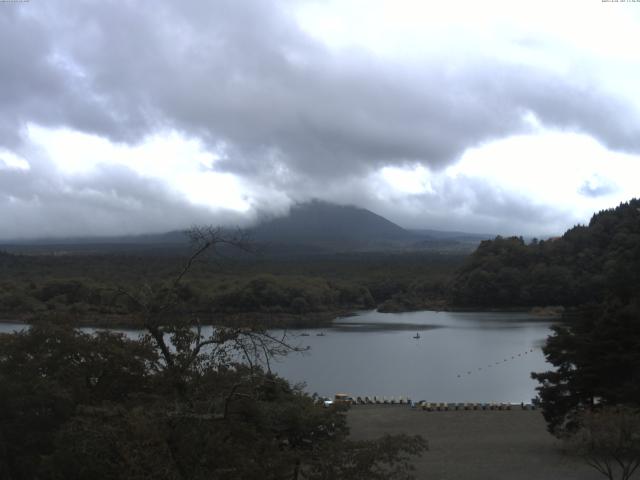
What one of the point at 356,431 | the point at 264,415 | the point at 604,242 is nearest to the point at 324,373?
the point at 356,431

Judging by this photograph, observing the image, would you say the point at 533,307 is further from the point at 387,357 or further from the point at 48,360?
the point at 48,360

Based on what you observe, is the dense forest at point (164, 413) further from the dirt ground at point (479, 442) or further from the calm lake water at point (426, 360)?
the calm lake water at point (426, 360)

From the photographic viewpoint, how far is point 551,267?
57719 millimetres

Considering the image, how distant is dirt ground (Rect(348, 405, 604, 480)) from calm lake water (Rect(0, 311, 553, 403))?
3.04 m

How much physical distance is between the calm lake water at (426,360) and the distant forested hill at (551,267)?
28.7 feet

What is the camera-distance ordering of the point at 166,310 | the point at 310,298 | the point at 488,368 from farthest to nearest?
the point at 310,298, the point at 488,368, the point at 166,310

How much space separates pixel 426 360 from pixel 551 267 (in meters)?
30.6

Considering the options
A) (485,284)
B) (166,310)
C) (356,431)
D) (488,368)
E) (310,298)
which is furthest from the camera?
(485,284)

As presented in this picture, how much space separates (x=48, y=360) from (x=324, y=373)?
20.4m

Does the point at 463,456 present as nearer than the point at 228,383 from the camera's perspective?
No

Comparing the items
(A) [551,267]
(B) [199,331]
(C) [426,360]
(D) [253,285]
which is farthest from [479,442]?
(A) [551,267]

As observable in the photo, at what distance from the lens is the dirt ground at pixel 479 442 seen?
11352mm

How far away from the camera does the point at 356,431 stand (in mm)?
15367

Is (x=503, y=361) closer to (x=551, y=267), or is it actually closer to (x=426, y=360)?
(x=426, y=360)
